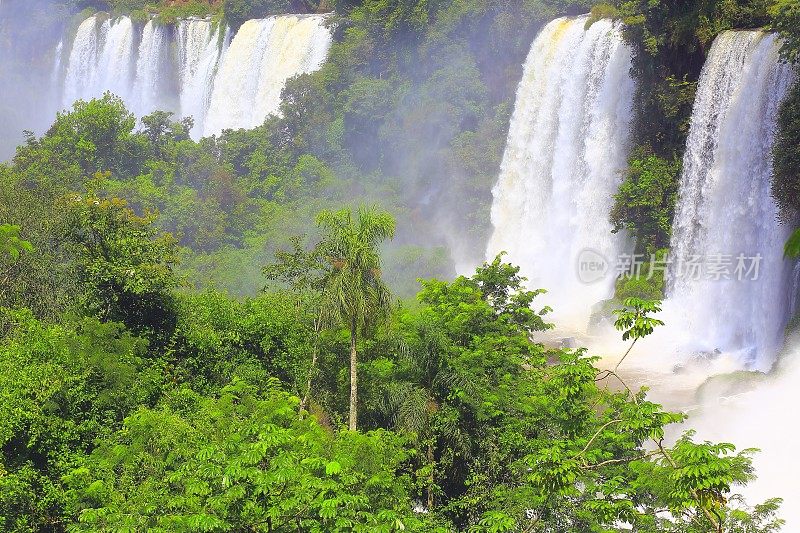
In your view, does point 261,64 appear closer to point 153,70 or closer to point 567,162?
point 153,70

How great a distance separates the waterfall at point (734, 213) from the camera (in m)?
20.9

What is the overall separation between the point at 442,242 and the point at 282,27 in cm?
1465

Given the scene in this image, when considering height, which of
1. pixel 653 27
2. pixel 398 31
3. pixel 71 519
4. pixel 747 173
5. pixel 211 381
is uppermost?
pixel 398 31

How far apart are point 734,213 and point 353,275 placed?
40.6ft

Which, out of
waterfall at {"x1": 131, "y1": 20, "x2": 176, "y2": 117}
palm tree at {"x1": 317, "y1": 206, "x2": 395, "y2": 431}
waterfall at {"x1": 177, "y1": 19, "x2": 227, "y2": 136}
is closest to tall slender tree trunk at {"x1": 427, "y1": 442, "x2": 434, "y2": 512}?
palm tree at {"x1": 317, "y1": 206, "x2": 395, "y2": 431}

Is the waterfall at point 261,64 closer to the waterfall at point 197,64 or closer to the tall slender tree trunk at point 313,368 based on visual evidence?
the waterfall at point 197,64

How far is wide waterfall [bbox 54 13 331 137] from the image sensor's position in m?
42.2

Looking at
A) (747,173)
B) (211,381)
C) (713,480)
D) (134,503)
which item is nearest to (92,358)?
(211,381)

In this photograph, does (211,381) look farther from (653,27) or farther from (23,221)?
(653,27)

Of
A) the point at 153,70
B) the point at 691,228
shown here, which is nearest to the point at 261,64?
the point at 153,70

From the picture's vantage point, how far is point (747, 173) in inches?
854

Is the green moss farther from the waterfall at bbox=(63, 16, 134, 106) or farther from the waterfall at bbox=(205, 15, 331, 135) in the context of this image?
the waterfall at bbox=(63, 16, 134, 106)

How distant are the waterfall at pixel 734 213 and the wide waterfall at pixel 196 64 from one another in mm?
22488

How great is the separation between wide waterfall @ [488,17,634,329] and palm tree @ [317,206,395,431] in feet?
42.0
